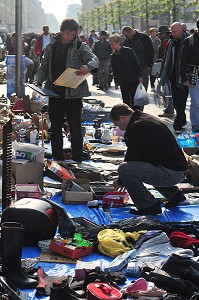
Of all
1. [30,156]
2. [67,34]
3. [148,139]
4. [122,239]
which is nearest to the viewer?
[122,239]

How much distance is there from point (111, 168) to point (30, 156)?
157cm

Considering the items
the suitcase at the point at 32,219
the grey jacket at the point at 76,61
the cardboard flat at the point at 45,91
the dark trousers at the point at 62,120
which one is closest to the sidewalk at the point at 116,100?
the dark trousers at the point at 62,120

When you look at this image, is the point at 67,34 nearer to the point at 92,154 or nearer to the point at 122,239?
the point at 92,154

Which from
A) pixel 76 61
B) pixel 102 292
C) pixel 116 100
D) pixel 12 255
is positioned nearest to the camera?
pixel 102 292

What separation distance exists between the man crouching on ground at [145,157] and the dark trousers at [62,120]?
2191 millimetres

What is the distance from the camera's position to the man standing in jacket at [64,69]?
9739 mm

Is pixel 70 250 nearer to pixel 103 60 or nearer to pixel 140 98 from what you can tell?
pixel 140 98

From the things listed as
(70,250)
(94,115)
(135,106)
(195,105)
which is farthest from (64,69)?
(94,115)

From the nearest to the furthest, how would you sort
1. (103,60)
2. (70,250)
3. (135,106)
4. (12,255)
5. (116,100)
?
(12,255) → (70,250) → (135,106) → (116,100) → (103,60)

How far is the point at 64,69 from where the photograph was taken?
995 centimetres

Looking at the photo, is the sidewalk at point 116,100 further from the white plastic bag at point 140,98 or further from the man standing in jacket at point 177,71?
the white plastic bag at point 140,98

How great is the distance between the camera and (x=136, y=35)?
16312mm

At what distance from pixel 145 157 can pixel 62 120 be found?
8.35 ft

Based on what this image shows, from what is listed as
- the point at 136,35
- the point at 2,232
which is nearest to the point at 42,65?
the point at 2,232
